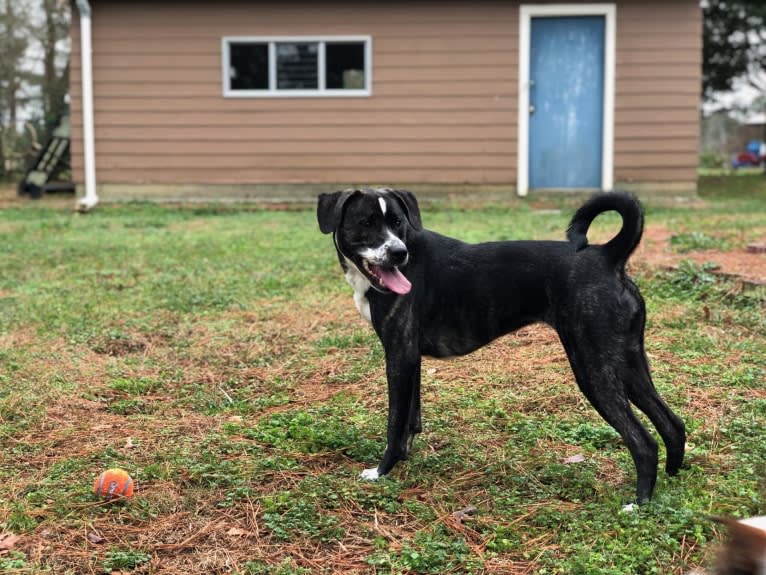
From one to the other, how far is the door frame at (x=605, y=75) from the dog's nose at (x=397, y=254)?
10.2m

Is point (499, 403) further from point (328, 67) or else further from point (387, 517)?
point (328, 67)

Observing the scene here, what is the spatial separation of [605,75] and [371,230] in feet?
34.5

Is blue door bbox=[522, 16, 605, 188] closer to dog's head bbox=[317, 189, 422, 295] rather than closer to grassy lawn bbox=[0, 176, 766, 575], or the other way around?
grassy lawn bbox=[0, 176, 766, 575]

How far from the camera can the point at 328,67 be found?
13203 millimetres

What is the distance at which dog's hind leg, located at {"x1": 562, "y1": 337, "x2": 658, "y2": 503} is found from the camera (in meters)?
3.03

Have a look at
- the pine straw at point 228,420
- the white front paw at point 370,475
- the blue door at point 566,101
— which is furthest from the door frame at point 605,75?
the white front paw at point 370,475

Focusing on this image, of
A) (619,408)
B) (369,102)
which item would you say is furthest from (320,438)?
(369,102)

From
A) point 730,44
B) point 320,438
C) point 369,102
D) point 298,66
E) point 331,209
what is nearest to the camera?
point 331,209

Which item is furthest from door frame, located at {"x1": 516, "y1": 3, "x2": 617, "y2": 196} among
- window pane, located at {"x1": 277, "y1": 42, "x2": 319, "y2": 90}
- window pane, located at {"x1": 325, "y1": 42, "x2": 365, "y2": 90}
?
window pane, located at {"x1": 277, "y1": 42, "x2": 319, "y2": 90}

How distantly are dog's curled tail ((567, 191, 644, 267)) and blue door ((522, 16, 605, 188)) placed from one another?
1025 centimetres

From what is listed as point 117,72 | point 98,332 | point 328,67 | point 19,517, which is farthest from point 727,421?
point 117,72

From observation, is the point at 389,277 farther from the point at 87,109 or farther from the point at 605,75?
the point at 87,109

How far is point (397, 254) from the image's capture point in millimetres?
3180

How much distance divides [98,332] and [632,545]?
3.84 metres
